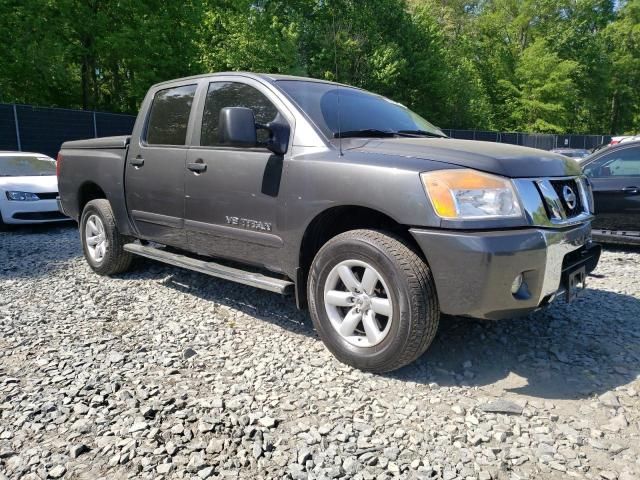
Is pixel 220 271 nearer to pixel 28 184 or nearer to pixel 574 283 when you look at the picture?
pixel 574 283

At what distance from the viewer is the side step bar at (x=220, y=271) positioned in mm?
3338

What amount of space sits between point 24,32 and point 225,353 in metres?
20.2

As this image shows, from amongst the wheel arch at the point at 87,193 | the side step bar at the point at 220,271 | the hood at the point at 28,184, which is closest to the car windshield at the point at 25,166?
the hood at the point at 28,184

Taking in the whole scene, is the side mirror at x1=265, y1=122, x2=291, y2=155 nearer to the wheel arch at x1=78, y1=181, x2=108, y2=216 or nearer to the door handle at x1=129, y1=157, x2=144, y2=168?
the door handle at x1=129, y1=157, x2=144, y2=168

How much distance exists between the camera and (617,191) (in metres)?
6.14

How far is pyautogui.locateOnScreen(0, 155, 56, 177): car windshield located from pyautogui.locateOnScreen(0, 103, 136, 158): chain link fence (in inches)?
221

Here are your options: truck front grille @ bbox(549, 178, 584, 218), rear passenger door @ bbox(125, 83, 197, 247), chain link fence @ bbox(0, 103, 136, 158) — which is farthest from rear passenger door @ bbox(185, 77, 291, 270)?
chain link fence @ bbox(0, 103, 136, 158)

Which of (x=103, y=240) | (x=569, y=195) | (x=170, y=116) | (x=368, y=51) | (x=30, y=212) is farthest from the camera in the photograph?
(x=368, y=51)

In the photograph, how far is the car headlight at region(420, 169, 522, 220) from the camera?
8.53 feet

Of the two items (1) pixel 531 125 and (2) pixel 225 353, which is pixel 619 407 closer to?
(2) pixel 225 353

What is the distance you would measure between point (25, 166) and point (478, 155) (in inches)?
352

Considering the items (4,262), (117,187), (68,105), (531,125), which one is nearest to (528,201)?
(117,187)

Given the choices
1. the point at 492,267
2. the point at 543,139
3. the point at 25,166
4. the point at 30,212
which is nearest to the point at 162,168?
the point at 492,267

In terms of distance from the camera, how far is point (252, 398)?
8.99 ft
